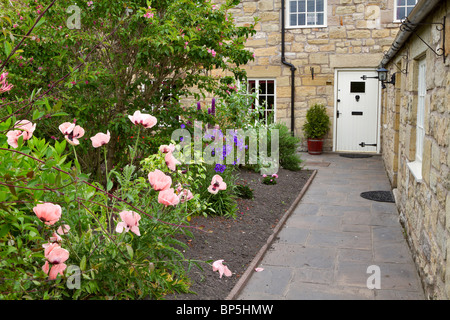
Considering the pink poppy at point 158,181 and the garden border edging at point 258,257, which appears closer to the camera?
the pink poppy at point 158,181

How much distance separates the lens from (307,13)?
41.7 feet

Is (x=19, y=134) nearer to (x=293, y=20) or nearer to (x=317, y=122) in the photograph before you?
(x=317, y=122)

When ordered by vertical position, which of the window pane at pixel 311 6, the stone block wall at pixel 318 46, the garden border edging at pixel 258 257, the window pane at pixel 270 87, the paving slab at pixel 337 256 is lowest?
the paving slab at pixel 337 256

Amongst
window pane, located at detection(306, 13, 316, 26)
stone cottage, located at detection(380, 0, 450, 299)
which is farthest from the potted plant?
stone cottage, located at detection(380, 0, 450, 299)

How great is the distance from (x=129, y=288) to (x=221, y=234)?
2.04m

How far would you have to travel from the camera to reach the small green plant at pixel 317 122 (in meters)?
12.4

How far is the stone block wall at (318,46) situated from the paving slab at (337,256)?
17.7 ft

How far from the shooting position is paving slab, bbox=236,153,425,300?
12.8ft

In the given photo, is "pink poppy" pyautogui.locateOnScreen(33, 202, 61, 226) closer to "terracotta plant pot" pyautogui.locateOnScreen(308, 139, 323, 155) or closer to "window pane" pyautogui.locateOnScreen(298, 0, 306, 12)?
"terracotta plant pot" pyautogui.locateOnScreen(308, 139, 323, 155)

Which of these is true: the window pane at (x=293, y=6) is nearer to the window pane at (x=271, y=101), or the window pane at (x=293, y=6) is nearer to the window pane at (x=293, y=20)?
the window pane at (x=293, y=20)

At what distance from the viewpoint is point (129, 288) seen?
3129mm

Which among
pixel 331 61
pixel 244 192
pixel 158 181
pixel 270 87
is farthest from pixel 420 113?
pixel 270 87

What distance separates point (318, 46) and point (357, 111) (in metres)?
1.99

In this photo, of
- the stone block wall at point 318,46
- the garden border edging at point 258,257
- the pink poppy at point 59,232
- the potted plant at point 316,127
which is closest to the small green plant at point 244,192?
the garden border edging at point 258,257
